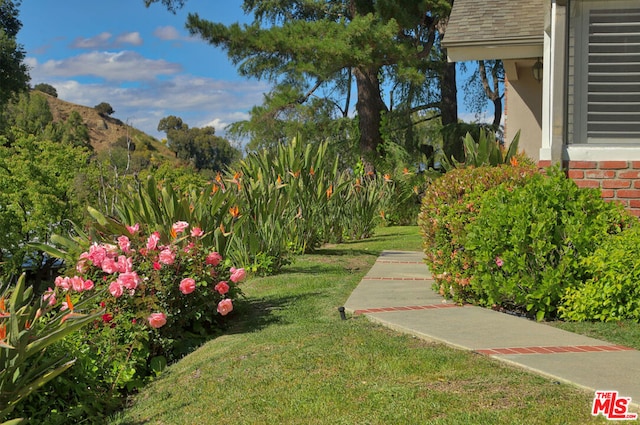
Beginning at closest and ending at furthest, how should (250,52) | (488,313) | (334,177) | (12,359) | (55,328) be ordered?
(12,359)
(55,328)
(488,313)
(334,177)
(250,52)

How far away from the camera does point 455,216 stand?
7.09 meters

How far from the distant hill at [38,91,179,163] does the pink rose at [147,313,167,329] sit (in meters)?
76.2

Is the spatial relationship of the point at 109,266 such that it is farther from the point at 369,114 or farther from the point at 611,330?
the point at 369,114

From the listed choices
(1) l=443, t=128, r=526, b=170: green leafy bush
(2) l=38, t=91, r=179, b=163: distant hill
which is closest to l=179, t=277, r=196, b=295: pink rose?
(1) l=443, t=128, r=526, b=170: green leafy bush

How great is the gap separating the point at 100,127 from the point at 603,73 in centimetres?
8924

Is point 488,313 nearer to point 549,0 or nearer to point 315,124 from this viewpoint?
point 549,0

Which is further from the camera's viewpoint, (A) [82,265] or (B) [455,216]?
(B) [455,216]

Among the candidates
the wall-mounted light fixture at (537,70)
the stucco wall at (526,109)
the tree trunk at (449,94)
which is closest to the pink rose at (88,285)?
the wall-mounted light fixture at (537,70)

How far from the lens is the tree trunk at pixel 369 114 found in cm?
2396

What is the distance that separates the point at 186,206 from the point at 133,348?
2003mm

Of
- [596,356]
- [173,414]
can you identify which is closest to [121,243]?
[173,414]

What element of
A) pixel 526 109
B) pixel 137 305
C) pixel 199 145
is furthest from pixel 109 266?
pixel 199 145

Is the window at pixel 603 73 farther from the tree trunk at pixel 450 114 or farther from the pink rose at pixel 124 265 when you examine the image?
the tree trunk at pixel 450 114

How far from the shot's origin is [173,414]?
4.73m
